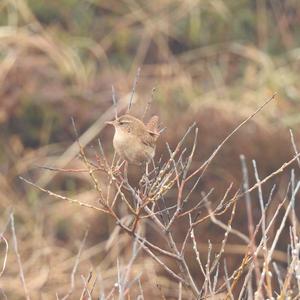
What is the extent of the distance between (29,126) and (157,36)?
151cm

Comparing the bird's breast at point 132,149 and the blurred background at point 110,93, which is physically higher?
the bird's breast at point 132,149

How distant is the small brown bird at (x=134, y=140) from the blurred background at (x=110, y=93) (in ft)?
9.68

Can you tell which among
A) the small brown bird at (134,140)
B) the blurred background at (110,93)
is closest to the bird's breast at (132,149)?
the small brown bird at (134,140)

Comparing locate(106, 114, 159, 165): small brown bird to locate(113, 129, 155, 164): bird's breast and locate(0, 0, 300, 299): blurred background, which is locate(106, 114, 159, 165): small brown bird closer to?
locate(113, 129, 155, 164): bird's breast

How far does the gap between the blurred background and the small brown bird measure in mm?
2950

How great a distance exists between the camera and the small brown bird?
3123 millimetres

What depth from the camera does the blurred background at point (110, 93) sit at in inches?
272

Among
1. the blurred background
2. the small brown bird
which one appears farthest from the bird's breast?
the blurred background

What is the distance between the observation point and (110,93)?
8.55m

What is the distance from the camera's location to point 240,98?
8.16m

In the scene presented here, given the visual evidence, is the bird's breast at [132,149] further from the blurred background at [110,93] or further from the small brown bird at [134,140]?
the blurred background at [110,93]

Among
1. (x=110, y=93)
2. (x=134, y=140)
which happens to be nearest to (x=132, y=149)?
A: (x=134, y=140)

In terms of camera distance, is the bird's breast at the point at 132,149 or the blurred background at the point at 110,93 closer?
the bird's breast at the point at 132,149

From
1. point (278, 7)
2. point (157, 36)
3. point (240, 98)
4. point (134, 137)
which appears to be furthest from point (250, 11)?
point (134, 137)
